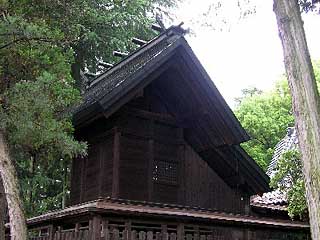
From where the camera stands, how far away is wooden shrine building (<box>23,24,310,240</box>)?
31.2ft

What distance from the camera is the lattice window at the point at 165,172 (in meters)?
11.2

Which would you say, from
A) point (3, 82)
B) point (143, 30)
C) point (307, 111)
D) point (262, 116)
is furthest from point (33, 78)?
point (262, 116)

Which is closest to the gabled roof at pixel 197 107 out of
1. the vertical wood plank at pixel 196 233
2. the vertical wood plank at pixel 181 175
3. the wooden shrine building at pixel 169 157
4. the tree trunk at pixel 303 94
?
the wooden shrine building at pixel 169 157

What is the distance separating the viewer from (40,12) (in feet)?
33.5

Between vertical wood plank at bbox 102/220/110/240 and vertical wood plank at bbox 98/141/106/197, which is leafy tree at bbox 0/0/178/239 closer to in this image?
vertical wood plank at bbox 98/141/106/197

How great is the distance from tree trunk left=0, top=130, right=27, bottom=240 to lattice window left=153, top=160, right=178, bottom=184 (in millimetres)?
3603

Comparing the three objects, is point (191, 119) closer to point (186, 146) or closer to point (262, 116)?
point (186, 146)

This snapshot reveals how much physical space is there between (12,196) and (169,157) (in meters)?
4.34

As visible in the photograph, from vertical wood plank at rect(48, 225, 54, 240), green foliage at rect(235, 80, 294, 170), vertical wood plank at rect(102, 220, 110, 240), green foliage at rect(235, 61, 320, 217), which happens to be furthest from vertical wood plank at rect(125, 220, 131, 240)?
green foliage at rect(235, 80, 294, 170)

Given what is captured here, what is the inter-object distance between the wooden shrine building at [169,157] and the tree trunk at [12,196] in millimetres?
729

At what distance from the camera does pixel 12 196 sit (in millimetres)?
8391

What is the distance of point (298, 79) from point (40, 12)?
605 centimetres

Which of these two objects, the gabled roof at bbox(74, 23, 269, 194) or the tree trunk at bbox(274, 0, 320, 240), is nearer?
the tree trunk at bbox(274, 0, 320, 240)

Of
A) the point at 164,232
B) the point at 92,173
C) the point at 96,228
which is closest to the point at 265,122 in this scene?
the point at 92,173
